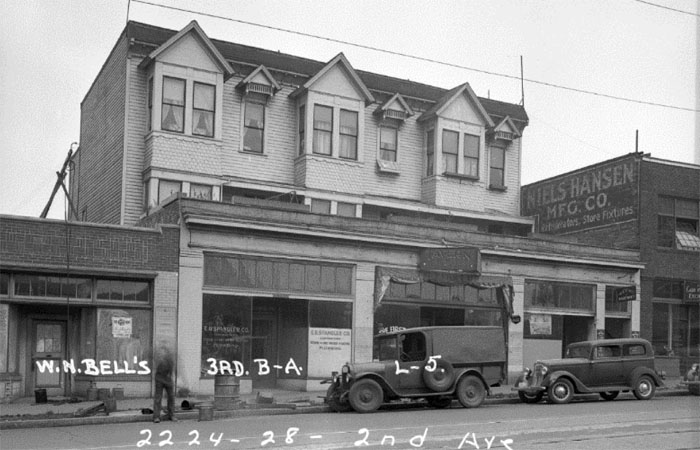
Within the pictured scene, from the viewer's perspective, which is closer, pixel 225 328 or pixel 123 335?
pixel 123 335

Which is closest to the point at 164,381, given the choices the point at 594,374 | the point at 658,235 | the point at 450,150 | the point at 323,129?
the point at 594,374

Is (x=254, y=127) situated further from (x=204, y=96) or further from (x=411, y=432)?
(x=411, y=432)

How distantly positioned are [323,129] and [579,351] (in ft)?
38.0

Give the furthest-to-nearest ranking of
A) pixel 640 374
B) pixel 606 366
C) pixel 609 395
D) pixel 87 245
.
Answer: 1. pixel 609 395
2. pixel 640 374
3. pixel 606 366
4. pixel 87 245

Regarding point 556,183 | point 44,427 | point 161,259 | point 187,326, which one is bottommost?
point 44,427

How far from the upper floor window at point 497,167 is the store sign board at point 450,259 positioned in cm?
711

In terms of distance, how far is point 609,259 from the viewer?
31.6 meters

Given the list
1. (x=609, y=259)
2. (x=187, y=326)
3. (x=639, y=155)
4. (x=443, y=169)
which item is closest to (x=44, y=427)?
(x=187, y=326)

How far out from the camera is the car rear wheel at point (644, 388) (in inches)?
934

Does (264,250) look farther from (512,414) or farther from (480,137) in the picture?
(480,137)

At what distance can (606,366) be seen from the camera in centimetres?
2364

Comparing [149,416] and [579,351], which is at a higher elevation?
[579,351]

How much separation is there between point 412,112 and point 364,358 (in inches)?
403

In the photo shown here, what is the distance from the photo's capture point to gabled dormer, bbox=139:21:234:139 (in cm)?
2734
